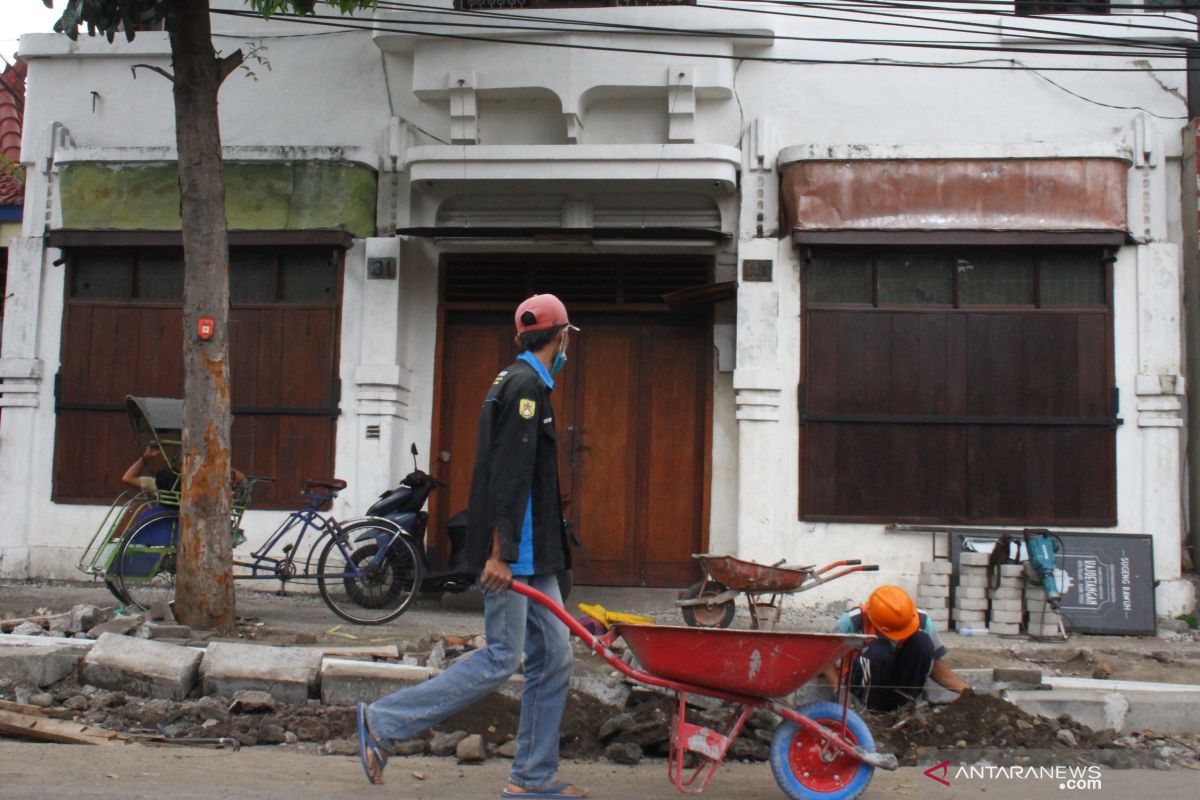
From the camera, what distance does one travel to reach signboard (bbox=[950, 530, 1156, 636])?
8.81 metres

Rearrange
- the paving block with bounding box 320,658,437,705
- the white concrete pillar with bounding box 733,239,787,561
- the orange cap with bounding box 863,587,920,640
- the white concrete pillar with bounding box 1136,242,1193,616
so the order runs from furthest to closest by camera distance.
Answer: the white concrete pillar with bounding box 733,239,787,561 < the white concrete pillar with bounding box 1136,242,1193,616 < the paving block with bounding box 320,658,437,705 < the orange cap with bounding box 863,587,920,640

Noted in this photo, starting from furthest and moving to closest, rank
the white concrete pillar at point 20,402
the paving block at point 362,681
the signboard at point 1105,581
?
the white concrete pillar at point 20,402 < the signboard at point 1105,581 < the paving block at point 362,681

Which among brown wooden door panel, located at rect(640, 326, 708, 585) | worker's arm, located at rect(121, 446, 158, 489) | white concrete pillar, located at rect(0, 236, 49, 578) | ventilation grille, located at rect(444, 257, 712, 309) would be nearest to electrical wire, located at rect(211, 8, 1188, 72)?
ventilation grille, located at rect(444, 257, 712, 309)

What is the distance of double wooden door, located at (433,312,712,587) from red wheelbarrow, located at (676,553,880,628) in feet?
7.08

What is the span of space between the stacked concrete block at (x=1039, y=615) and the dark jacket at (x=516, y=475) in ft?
16.9

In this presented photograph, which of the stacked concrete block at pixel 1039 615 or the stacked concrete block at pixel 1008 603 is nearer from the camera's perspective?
the stacked concrete block at pixel 1039 615

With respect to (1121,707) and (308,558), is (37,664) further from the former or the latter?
(1121,707)

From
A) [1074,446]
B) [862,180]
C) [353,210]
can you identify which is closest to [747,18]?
[862,180]

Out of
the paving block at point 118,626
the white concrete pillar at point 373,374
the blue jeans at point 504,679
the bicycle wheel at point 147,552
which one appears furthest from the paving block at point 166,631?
the blue jeans at point 504,679

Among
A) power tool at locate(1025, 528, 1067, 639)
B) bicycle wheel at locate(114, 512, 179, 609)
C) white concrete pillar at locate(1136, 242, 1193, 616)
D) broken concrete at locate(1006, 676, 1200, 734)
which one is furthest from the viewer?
white concrete pillar at locate(1136, 242, 1193, 616)

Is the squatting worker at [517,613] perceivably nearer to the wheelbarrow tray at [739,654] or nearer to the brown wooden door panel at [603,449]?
the wheelbarrow tray at [739,654]

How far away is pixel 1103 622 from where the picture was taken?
28.9 feet

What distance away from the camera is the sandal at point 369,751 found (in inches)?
181

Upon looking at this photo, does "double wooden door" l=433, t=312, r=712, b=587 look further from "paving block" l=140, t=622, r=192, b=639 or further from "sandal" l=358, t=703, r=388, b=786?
"sandal" l=358, t=703, r=388, b=786
